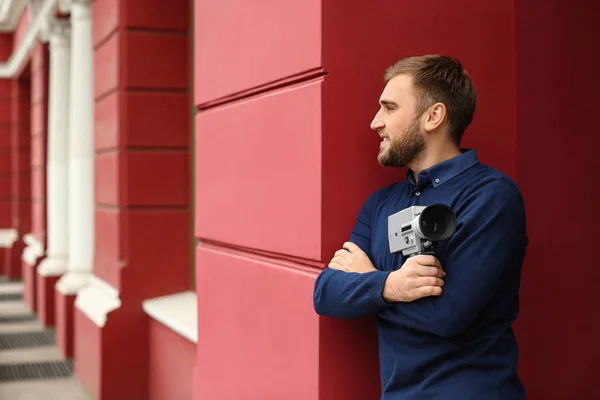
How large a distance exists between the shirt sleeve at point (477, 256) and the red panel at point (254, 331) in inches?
23.1

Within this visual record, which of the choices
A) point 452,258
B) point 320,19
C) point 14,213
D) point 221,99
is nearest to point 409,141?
point 452,258

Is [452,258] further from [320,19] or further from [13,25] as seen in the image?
[13,25]

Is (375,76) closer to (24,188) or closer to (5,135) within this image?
(24,188)

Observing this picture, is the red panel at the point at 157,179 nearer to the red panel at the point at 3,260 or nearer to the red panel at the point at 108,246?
the red panel at the point at 108,246

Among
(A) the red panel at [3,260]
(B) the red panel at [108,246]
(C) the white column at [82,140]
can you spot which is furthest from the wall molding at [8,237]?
(B) the red panel at [108,246]

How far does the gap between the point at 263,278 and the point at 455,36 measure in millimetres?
1049

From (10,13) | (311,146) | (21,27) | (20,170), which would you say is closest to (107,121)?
(311,146)

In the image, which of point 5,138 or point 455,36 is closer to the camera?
→ point 455,36

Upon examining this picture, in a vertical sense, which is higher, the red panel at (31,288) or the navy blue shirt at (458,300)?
the navy blue shirt at (458,300)

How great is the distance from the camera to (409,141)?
1851 mm

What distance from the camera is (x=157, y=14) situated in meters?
4.75

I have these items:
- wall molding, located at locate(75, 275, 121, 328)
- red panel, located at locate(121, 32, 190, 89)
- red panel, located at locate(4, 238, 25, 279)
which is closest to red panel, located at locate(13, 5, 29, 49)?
red panel, located at locate(4, 238, 25, 279)

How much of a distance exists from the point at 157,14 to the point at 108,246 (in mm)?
1662

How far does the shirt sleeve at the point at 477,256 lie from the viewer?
1592 mm
